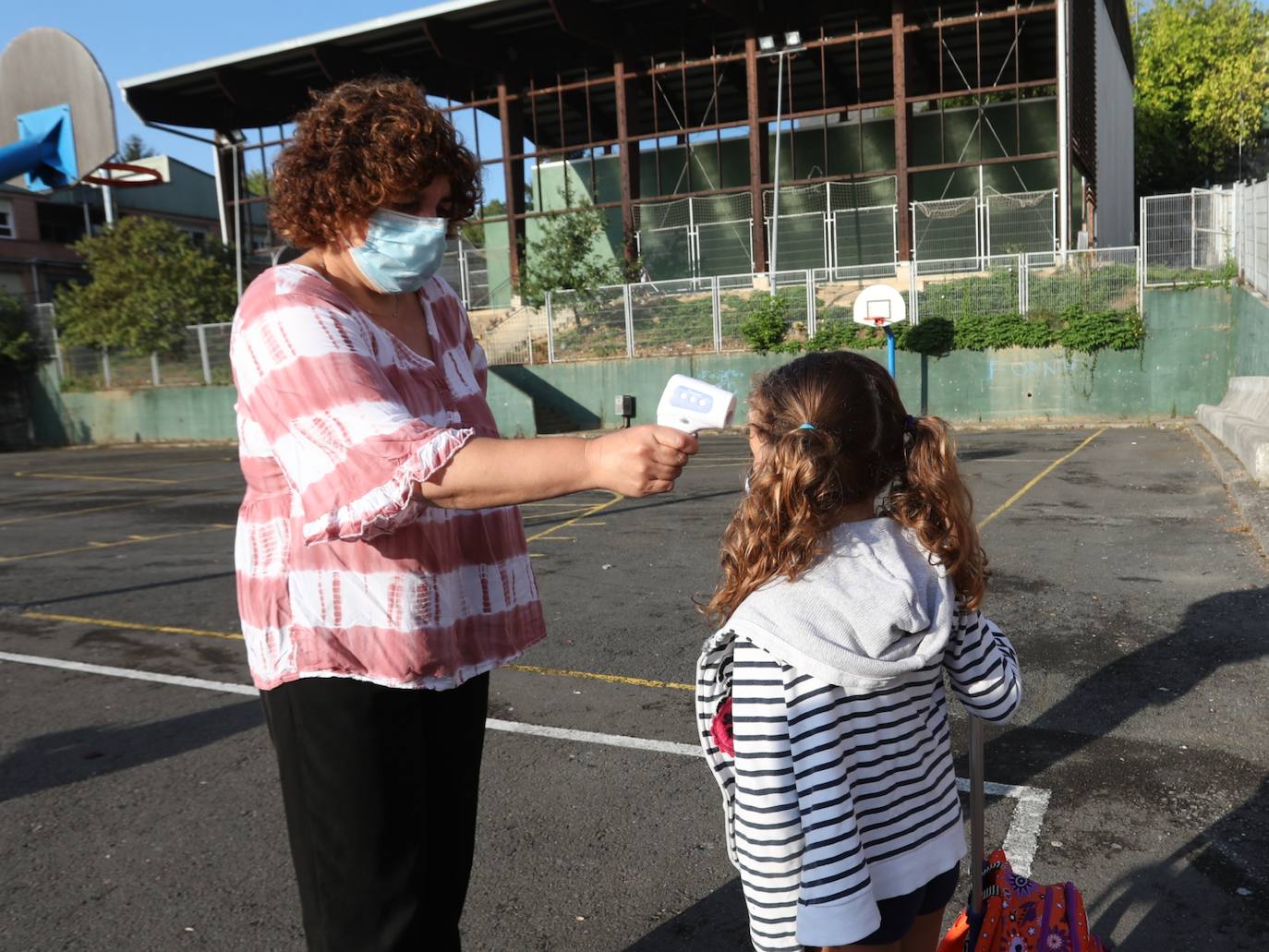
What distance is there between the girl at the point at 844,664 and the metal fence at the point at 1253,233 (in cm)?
1628

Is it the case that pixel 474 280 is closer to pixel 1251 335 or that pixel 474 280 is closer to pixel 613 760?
pixel 1251 335

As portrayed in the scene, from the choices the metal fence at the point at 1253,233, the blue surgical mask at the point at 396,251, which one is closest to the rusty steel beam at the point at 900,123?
the metal fence at the point at 1253,233

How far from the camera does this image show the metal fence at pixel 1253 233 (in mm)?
15781

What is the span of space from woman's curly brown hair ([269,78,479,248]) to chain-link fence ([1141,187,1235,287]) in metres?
21.7

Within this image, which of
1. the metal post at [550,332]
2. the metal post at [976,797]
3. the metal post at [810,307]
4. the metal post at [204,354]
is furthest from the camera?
the metal post at [204,354]

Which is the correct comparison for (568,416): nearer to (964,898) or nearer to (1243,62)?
(964,898)

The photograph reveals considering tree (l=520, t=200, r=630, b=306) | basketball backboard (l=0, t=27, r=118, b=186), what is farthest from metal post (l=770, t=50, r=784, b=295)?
basketball backboard (l=0, t=27, r=118, b=186)

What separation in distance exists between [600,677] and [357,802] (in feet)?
11.6

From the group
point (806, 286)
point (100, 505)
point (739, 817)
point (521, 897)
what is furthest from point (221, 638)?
point (806, 286)

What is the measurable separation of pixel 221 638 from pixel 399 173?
5376mm

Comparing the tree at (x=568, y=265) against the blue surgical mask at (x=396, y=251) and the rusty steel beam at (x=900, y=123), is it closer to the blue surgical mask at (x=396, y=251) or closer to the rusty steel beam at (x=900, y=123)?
the rusty steel beam at (x=900, y=123)

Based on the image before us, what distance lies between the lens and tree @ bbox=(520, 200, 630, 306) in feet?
97.6

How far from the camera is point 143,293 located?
30.5 metres

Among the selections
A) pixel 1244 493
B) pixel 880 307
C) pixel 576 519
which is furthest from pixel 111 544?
pixel 880 307
